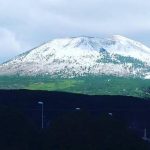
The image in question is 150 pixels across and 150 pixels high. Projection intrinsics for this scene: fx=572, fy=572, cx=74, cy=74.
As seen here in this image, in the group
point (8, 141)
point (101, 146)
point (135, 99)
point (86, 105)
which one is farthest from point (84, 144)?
point (135, 99)

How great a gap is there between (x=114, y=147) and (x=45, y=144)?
695 centimetres

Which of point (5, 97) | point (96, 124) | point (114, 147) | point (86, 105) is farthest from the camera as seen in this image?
point (86, 105)

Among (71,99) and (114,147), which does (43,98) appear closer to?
(71,99)

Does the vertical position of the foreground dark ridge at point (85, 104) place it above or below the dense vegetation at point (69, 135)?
below

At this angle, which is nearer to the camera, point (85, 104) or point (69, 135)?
point (69, 135)

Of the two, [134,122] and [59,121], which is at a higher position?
[59,121]

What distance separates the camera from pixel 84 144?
5247cm

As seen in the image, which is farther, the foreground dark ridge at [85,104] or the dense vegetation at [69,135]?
the foreground dark ridge at [85,104]

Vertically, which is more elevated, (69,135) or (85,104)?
(69,135)

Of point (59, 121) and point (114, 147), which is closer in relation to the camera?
point (114, 147)

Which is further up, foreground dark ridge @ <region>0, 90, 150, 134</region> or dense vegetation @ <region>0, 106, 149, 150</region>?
dense vegetation @ <region>0, 106, 149, 150</region>

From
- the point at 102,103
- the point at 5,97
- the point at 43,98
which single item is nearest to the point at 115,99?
the point at 102,103

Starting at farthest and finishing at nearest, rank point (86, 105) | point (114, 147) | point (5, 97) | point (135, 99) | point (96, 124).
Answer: point (135, 99), point (86, 105), point (5, 97), point (96, 124), point (114, 147)

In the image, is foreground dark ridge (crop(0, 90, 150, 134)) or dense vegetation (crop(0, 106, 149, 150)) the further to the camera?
foreground dark ridge (crop(0, 90, 150, 134))
